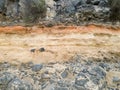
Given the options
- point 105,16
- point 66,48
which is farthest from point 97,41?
point 105,16

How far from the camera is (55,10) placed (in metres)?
9.79

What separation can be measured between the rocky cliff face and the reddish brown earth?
5.72 feet

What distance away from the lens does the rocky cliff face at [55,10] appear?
29.7 ft

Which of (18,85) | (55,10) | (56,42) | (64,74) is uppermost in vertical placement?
(55,10)

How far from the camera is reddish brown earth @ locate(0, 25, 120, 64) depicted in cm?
643

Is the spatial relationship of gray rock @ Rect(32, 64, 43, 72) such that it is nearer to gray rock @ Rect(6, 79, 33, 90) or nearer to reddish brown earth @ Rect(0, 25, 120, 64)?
reddish brown earth @ Rect(0, 25, 120, 64)

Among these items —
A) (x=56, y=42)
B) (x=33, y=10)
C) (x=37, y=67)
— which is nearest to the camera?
(x=37, y=67)

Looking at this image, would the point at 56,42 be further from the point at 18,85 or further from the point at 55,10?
the point at 55,10

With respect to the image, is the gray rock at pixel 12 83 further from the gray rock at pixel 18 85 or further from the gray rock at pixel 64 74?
the gray rock at pixel 64 74

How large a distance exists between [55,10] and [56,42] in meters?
3.18

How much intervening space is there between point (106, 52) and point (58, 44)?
3.46ft

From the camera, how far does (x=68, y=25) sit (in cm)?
709

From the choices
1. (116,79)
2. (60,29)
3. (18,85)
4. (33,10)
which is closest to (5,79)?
(18,85)

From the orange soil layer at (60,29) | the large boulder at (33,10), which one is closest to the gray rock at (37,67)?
the orange soil layer at (60,29)
